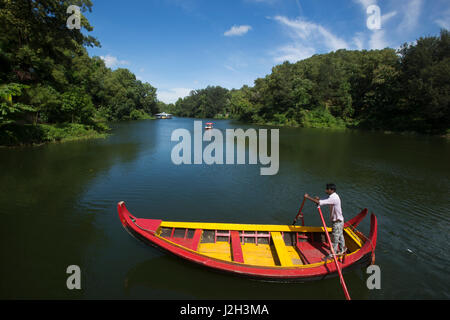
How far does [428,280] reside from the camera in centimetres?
629

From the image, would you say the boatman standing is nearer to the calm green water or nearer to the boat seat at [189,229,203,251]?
the calm green water

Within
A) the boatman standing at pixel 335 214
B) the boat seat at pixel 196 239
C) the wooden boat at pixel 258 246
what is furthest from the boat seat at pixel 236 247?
the boatman standing at pixel 335 214

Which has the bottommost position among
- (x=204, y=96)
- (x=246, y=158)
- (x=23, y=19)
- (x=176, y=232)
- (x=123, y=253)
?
(x=123, y=253)

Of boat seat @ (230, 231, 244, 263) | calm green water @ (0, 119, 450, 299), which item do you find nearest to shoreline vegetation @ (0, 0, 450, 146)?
calm green water @ (0, 119, 450, 299)

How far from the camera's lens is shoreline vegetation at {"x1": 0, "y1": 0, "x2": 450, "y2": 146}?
21844mm

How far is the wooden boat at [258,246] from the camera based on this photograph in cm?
568

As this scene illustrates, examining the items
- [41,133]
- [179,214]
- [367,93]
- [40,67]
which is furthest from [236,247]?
[367,93]

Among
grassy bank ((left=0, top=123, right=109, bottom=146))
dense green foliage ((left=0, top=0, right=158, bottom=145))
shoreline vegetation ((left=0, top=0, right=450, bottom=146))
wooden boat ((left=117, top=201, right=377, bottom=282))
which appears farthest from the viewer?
shoreline vegetation ((left=0, top=0, right=450, bottom=146))

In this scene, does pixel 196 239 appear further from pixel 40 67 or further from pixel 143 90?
pixel 143 90

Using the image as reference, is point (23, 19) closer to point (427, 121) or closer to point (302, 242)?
point (302, 242)

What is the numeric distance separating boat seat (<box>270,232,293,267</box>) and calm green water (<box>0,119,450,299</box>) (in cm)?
57

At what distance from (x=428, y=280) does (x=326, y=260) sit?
2983 millimetres

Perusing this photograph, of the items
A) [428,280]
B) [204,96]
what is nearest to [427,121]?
[428,280]

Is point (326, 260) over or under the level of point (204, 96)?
under
